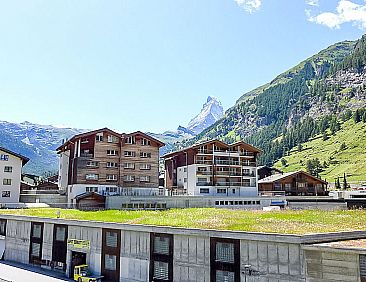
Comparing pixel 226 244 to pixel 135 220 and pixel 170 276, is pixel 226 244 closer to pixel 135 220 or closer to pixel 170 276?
pixel 170 276

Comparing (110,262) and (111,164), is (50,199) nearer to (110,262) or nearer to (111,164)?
(111,164)

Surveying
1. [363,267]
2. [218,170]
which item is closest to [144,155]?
[218,170]

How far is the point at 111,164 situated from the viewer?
63250mm

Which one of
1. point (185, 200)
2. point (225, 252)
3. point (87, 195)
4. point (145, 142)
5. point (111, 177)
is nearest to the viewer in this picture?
point (225, 252)

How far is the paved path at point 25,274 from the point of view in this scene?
104 ft

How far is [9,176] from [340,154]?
438 feet

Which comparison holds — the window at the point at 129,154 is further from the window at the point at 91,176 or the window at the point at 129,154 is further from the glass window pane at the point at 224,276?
the glass window pane at the point at 224,276

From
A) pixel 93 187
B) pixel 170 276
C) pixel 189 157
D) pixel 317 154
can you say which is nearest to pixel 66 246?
pixel 170 276

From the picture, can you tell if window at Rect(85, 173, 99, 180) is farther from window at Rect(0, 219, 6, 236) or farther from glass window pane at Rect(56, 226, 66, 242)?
glass window pane at Rect(56, 226, 66, 242)

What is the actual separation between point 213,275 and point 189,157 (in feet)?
159

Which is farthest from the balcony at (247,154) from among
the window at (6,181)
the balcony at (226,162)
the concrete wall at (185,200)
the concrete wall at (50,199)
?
the window at (6,181)

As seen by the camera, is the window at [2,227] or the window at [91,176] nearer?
the window at [2,227]

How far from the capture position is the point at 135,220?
3294 cm

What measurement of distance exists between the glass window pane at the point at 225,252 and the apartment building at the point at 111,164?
122 feet
